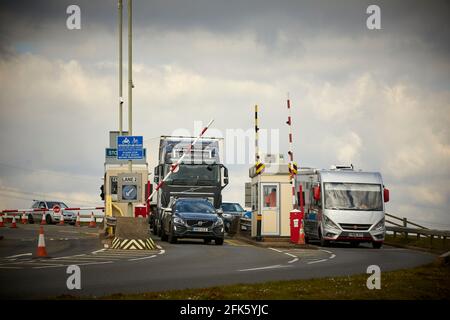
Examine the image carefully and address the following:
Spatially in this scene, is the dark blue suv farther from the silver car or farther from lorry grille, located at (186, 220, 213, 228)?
the silver car

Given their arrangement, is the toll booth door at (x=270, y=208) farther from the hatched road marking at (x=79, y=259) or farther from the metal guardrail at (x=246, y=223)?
the hatched road marking at (x=79, y=259)

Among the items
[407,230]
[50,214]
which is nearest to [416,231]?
[407,230]

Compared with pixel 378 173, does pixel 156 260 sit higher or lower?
lower

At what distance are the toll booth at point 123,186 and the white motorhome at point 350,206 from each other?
6.84 metres

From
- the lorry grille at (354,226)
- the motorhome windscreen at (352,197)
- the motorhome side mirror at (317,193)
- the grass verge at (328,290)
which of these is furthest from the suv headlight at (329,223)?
the grass verge at (328,290)

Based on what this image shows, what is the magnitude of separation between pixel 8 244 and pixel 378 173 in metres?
14.1

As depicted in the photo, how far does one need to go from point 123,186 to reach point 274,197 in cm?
938

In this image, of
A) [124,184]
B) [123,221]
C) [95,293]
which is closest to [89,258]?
[123,221]

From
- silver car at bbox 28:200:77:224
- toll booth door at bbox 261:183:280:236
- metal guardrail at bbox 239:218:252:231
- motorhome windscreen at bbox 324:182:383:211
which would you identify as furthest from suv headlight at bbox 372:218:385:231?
silver car at bbox 28:200:77:224

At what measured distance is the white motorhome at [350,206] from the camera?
37.0 metres

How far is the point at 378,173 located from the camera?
3816 cm

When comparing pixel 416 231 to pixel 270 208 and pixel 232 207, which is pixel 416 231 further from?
pixel 232 207

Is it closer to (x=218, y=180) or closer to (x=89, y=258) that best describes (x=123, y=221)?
(x=89, y=258)

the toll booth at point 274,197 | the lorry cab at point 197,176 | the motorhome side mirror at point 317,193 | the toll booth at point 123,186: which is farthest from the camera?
the toll booth at point 274,197
